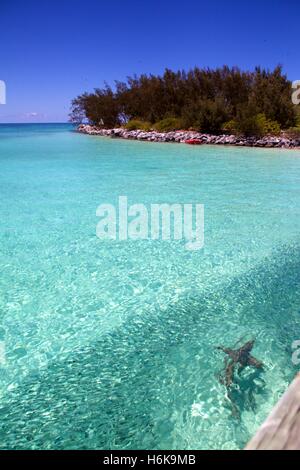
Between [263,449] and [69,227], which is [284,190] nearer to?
[69,227]

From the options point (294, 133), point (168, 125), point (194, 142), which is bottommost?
point (194, 142)

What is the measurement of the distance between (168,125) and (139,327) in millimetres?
31806

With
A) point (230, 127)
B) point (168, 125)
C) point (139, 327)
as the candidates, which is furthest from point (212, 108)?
point (139, 327)

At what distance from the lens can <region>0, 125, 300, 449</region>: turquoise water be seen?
7.57 feet

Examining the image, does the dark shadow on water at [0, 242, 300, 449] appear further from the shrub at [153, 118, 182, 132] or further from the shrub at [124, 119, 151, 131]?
the shrub at [124, 119, 151, 131]

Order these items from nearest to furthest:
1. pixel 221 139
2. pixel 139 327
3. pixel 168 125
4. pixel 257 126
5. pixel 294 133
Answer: pixel 139 327 < pixel 294 133 < pixel 221 139 < pixel 257 126 < pixel 168 125

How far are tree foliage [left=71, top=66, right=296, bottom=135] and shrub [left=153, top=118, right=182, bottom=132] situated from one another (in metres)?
0.14

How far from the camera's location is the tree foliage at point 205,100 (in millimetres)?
27969

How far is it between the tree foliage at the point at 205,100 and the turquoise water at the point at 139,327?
23.2 meters

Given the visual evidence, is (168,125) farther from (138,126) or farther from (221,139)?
(221,139)

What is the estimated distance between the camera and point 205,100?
1206 inches

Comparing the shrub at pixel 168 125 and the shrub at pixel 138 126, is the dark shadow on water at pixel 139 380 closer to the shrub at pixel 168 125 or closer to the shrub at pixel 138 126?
the shrub at pixel 168 125

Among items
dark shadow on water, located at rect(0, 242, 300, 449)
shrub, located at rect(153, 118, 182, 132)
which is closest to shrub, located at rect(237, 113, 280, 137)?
shrub, located at rect(153, 118, 182, 132)
